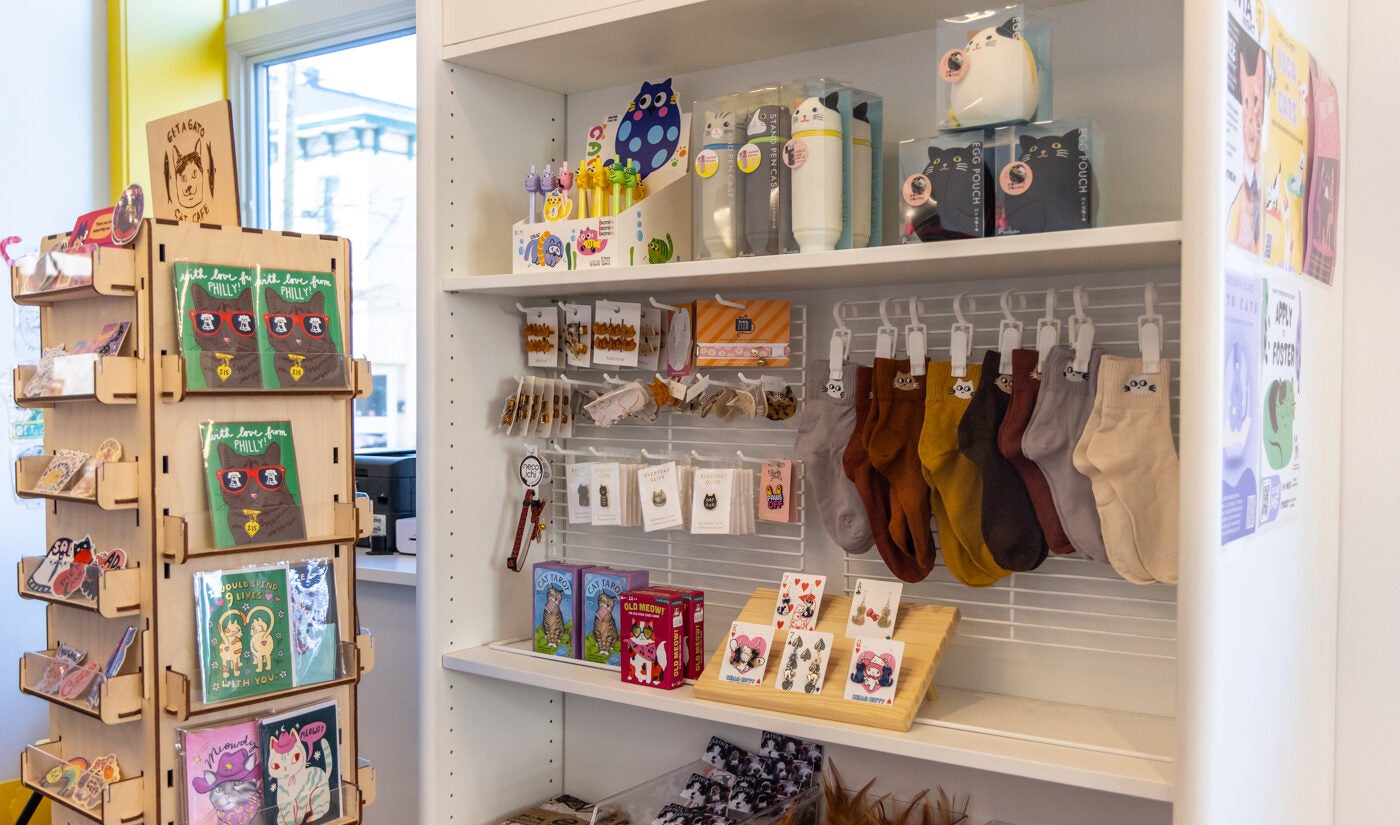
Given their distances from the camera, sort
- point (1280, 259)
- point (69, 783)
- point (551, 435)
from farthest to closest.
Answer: point (551, 435) < point (69, 783) < point (1280, 259)

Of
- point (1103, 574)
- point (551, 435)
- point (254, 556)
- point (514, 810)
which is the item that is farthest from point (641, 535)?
point (1103, 574)

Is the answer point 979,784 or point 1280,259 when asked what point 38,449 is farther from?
point 1280,259

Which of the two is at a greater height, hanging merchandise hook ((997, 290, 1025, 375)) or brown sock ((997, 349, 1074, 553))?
hanging merchandise hook ((997, 290, 1025, 375))

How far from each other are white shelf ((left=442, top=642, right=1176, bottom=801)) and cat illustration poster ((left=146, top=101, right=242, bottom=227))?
97 cm

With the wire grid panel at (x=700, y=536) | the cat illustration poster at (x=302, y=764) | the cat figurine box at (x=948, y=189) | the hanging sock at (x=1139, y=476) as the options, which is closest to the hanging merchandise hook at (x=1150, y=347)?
the hanging sock at (x=1139, y=476)

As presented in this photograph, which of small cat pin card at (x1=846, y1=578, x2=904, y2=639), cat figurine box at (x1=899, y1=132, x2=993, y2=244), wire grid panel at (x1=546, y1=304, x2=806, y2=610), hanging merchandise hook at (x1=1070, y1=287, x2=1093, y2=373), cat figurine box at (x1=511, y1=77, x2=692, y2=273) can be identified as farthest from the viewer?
wire grid panel at (x1=546, y1=304, x2=806, y2=610)

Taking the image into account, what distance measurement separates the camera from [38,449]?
10.4 ft

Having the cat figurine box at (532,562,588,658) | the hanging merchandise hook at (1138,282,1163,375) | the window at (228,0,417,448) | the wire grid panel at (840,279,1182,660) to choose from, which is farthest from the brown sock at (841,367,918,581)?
the window at (228,0,417,448)

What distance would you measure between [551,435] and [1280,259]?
133 cm

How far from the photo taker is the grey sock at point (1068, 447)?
161cm

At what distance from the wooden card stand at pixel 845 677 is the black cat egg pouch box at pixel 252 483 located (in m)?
0.73

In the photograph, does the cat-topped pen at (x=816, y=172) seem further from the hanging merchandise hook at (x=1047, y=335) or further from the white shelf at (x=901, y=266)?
the hanging merchandise hook at (x=1047, y=335)

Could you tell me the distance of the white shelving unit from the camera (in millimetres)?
1306

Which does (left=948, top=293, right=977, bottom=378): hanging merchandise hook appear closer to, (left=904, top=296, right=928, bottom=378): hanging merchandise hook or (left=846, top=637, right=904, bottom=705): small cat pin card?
(left=904, top=296, right=928, bottom=378): hanging merchandise hook
